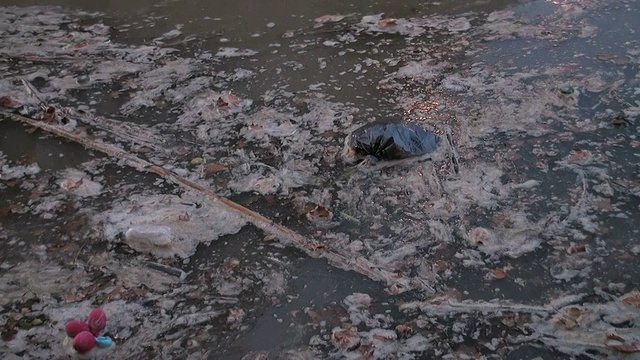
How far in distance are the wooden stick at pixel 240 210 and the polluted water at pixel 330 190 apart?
1cm

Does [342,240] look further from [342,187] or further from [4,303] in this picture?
[4,303]

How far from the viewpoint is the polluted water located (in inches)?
84.7

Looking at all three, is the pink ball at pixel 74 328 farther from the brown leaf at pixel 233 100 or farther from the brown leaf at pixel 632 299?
the brown leaf at pixel 632 299

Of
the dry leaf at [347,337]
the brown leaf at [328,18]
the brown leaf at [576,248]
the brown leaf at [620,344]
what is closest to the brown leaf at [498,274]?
the brown leaf at [576,248]

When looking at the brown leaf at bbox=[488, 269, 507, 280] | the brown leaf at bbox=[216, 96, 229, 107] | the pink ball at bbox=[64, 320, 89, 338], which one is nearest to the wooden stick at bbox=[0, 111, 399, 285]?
the brown leaf at bbox=[488, 269, 507, 280]

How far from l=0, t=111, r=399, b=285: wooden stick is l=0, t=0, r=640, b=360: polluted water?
0.04ft

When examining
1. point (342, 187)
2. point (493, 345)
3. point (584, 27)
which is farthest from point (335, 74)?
point (493, 345)

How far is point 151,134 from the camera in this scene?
131 inches

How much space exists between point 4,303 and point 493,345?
2.00 m

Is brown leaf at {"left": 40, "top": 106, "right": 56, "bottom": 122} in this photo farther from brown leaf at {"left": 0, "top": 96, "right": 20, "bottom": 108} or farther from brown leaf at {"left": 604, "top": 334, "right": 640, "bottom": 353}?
brown leaf at {"left": 604, "top": 334, "right": 640, "bottom": 353}

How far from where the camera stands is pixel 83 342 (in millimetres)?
2021

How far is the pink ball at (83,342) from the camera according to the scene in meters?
2.02

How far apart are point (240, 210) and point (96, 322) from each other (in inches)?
34.0

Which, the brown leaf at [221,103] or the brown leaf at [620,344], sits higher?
the brown leaf at [221,103]
